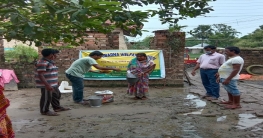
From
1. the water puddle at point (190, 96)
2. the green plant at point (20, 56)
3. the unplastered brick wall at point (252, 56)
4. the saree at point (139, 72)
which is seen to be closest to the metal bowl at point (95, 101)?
the saree at point (139, 72)

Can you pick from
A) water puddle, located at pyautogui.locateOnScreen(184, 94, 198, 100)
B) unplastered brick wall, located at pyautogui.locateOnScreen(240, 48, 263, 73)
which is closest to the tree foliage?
unplastered brick wall, located at pyautogui.locateOnScreen(240, 48, 263, 73)

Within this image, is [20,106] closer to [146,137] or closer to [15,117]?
[15,117]

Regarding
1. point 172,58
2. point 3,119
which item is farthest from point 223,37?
point 3,119

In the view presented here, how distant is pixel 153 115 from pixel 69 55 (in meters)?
5.20

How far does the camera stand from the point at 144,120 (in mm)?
5148

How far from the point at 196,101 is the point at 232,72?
1605mm

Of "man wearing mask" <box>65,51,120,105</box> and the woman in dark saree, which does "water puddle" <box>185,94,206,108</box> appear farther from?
"man wearing mask" <box>65,51,120,105</box>

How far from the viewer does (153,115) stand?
5539 millimetres

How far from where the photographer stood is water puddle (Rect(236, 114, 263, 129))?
4688mm

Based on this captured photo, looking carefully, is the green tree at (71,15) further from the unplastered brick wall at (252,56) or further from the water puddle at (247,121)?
the unplastered brick wall at (252,56)

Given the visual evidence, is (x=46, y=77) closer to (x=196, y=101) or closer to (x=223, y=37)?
(x=196, y=101)

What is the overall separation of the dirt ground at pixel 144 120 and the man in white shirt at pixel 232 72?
0.99 ft

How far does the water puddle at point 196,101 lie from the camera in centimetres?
642

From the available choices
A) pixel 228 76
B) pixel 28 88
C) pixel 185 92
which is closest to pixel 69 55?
pixel 28 88
